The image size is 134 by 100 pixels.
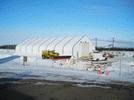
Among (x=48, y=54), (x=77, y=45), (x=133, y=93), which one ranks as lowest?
(x=133, y=93)

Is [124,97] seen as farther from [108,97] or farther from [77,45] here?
[77,45]

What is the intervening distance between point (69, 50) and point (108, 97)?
24.3m

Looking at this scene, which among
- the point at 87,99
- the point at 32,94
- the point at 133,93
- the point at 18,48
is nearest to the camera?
the point at 87,99

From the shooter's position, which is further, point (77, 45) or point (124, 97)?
point (77, 45)

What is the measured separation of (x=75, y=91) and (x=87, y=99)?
118 centimetres

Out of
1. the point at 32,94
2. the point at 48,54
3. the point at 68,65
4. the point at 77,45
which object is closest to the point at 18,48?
the point at 48,54

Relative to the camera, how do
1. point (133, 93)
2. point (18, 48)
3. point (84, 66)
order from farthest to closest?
1. point (18, 48)
2. point (84, 66)
3. point (133, 93)

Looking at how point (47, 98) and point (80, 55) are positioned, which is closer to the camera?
point (47, 98)

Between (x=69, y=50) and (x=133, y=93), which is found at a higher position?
(x=69, y=50)

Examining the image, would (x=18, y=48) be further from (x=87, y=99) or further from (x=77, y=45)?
(x=87, y=99)

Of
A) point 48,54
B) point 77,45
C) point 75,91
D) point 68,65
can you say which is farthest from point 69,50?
point 75,91

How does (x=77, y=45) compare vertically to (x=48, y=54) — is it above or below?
above

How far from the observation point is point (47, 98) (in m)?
5.86

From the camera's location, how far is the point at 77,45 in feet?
101
